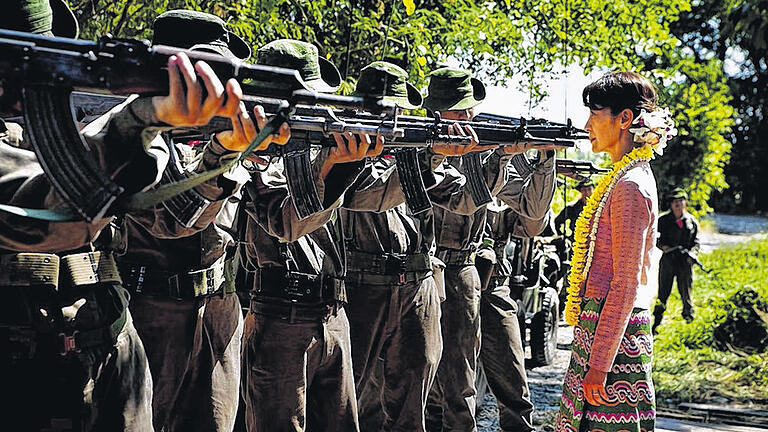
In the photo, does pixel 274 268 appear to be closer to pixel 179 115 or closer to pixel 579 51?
pixel 179 115

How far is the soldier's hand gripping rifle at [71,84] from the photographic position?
6.83ft

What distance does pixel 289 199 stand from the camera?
11.8 feet

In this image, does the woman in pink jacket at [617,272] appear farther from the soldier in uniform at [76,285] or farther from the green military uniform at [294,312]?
the soldier in uniform at [76,285]

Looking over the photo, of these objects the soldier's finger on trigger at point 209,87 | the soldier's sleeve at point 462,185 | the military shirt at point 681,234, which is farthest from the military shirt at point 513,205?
the military shirt at point 681,234

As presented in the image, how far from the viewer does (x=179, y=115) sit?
216cm

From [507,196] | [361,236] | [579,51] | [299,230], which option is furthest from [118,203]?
[579,51]

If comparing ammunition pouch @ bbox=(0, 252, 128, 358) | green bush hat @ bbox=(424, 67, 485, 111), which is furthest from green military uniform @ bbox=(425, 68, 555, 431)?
ammunition pouch @ bbox=(0, 252, 128, 358)

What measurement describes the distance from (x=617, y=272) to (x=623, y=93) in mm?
795

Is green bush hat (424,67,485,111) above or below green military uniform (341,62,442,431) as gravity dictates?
above

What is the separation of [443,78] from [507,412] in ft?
7.98

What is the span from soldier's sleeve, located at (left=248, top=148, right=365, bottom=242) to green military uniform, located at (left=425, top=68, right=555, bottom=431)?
1.81 meters

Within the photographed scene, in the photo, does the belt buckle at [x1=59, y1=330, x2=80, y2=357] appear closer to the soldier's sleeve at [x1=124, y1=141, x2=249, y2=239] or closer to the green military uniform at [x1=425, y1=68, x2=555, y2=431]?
the soldier's sleeve at [x1=124, y1=141, x2=249, y2=239]

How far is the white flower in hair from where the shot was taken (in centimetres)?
361

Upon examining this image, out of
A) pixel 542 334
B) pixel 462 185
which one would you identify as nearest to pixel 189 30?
pixel 462 185
